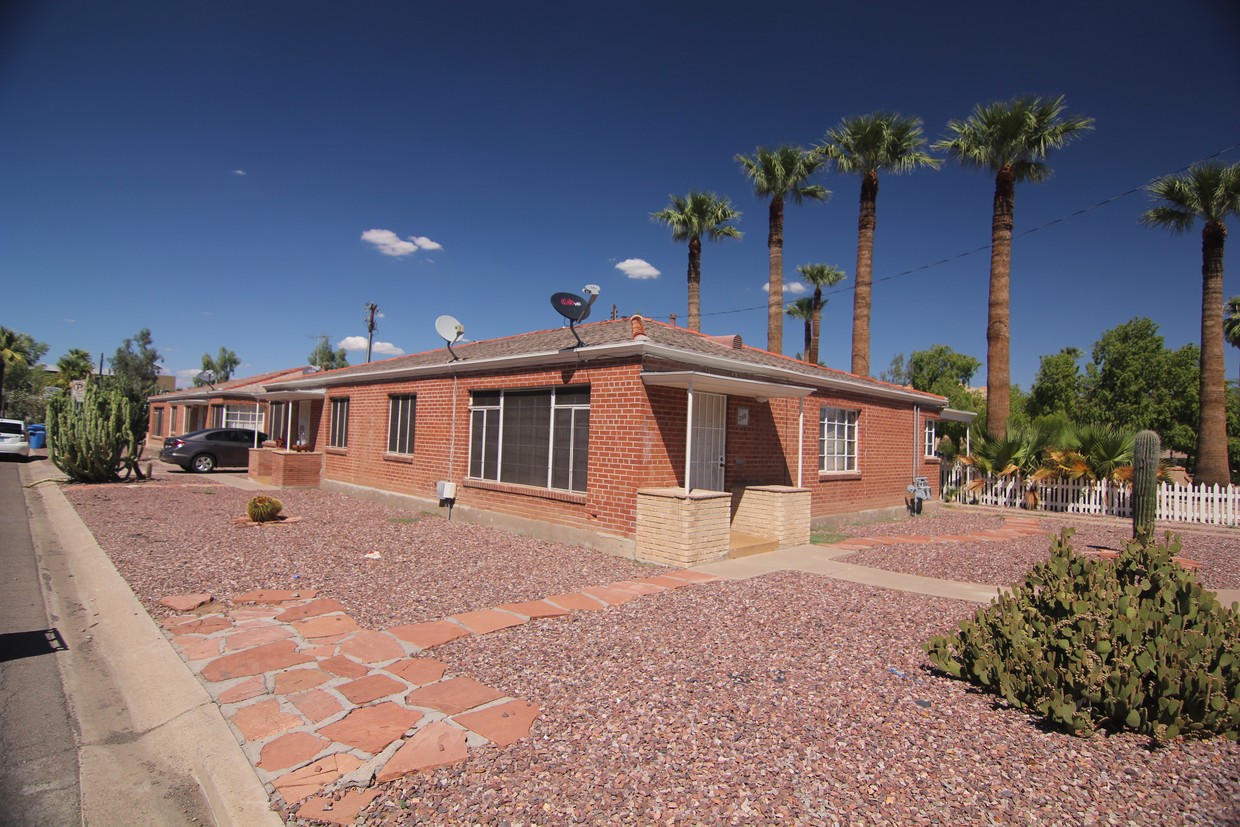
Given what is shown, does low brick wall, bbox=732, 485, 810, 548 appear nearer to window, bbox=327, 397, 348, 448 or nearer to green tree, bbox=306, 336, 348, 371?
window, bbox=327, 397, 348, 448

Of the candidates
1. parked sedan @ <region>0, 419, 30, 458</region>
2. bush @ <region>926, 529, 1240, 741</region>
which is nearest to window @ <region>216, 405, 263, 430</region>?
parked sedan @ <region>0, 419, 30, 458</region>

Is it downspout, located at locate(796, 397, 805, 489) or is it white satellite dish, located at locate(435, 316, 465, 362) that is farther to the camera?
white satellite dish, located at locate(435, 316, 465, 362)

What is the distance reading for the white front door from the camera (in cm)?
994

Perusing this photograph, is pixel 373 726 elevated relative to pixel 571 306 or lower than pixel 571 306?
lower

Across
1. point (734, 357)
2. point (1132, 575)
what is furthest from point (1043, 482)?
point (1132, 575)

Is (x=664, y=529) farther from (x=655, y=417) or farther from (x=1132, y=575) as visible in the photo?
(x=1132, y=575)

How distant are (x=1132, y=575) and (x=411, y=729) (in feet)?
16.6

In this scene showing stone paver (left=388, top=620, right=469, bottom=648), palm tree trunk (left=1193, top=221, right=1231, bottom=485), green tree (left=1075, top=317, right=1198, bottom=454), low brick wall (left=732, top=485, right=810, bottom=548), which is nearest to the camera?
stone paver (left=388, top=620, right=469, bottom=648)

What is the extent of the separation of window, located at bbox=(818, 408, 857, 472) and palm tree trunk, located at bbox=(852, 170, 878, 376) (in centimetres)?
888

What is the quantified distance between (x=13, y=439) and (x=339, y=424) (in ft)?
59.2

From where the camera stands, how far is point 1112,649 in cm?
360

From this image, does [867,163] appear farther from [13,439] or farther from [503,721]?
[13,439]

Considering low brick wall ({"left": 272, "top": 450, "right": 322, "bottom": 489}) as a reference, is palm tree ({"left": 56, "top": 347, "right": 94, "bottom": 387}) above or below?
above

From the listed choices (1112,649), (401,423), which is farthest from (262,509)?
(1112,649)
